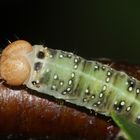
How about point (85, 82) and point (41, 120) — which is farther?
point (85, 82)

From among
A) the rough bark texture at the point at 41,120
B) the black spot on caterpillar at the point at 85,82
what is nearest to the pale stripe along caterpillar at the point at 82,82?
the black spot on caterpillar at the point at 85,82

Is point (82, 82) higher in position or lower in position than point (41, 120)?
higher

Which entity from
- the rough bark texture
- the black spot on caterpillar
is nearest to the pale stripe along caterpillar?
the black spot on caterpillar

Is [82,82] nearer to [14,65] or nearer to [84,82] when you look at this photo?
[84,82]

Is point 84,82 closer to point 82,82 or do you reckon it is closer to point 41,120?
point 82,82

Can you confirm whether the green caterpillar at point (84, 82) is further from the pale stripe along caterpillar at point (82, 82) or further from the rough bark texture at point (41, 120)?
the rough bark texture at point (41, 120)

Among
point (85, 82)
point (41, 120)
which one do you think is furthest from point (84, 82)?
point (41, 120)

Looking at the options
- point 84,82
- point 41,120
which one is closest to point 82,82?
point 84,82
